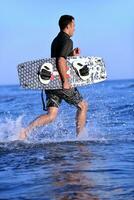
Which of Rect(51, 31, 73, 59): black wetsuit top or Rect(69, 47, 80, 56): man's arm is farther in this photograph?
Rect(69, 47, 80, 56): man's arm

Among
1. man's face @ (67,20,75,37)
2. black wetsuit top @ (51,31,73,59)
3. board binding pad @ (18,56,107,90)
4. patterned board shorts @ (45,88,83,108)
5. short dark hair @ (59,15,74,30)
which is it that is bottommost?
patterned board shorts @ (45,88,83,108)

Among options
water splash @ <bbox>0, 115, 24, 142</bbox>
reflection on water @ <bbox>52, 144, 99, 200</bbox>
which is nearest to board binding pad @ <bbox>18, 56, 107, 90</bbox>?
water splash @ <bbox>0, 115, 24, 142</bbox>

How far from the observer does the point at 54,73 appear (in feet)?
24.5

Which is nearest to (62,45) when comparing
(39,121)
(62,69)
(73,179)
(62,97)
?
(62,69)

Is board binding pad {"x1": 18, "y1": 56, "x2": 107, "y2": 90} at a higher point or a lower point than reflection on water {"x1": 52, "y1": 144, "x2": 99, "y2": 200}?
higher

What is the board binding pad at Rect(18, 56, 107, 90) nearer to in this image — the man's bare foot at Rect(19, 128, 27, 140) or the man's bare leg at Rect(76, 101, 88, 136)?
the man's bare leg at Rect(76, 101, 88, 136)

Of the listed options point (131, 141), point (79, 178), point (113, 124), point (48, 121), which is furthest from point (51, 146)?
point (113, 124)

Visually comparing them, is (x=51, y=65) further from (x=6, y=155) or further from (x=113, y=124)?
(x=113, y=124)

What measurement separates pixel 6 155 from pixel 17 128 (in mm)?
1991

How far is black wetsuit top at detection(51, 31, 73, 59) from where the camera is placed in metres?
7.01

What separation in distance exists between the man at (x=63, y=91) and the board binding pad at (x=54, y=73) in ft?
0.51

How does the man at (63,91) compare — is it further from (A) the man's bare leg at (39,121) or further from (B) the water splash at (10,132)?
(B) the water splash at (10,132)

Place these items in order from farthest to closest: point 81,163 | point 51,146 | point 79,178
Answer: point 51,146 → point 81,163 → point 79,178

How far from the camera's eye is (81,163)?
528cm
